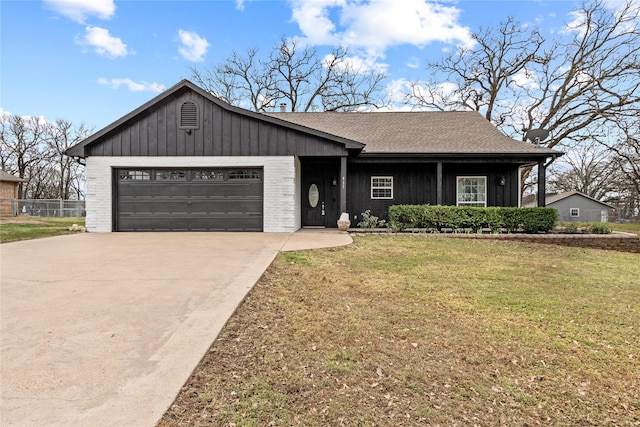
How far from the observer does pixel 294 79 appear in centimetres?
2653

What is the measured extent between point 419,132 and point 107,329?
1332 cm

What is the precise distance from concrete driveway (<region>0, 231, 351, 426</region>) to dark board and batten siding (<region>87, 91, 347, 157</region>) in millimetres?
5631

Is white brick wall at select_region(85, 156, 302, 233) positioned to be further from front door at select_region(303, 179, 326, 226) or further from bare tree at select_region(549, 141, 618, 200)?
bare tree at select_region(549, 141, 618, 200)

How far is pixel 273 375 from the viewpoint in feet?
7.84

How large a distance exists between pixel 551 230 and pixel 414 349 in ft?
36.7

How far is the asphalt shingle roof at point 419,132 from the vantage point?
12.3 m

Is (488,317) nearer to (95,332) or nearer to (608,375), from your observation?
(608,375)

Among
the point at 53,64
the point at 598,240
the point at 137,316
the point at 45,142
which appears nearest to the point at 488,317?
the point at 137,316

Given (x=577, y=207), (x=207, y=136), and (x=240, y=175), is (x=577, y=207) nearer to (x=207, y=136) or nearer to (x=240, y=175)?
(x=240, y=175)

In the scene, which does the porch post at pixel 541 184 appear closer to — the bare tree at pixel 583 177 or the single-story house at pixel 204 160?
the single-story house at pixel 204 160

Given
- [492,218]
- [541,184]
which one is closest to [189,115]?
[492,218]

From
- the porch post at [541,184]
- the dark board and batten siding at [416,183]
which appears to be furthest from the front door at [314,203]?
the porch post at [541,184]

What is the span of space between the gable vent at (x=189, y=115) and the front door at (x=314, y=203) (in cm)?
463

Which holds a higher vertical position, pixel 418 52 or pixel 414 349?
pixel 418 52
